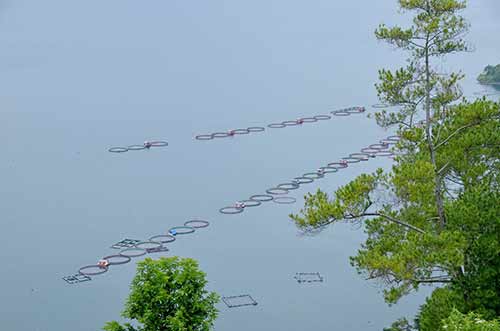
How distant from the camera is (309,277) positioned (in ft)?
35.8

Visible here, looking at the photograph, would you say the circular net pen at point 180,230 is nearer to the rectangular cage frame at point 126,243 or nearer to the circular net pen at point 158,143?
the rectangular cage frame at point 126,243

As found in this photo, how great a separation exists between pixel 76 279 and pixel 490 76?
18.4m

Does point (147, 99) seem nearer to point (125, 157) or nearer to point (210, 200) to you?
point (125, 157)

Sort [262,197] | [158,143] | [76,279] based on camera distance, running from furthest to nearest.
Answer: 1. [158,143]
2. [262,197]
3. [76,279]

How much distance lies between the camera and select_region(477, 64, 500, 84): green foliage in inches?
968

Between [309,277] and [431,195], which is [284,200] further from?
[431,195]

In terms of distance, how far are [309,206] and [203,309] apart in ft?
4.41

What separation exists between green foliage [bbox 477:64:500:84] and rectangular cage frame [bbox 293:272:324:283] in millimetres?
15913

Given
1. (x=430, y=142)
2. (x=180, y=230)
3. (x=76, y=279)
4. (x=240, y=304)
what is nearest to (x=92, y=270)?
(x=76, y=279)

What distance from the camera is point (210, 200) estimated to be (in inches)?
541

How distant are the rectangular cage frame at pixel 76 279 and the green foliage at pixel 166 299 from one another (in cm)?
532

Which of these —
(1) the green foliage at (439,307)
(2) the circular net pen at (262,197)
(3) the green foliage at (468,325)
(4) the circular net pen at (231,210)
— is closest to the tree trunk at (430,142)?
(1) the green foliage at (439,307)

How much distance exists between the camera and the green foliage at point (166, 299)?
17.9ft

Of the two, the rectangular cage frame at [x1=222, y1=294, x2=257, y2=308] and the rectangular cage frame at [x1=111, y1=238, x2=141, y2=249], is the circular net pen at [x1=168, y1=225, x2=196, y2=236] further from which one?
the rectangular cage frame at [x1=222, y1=294, x2=257, y2=308]
